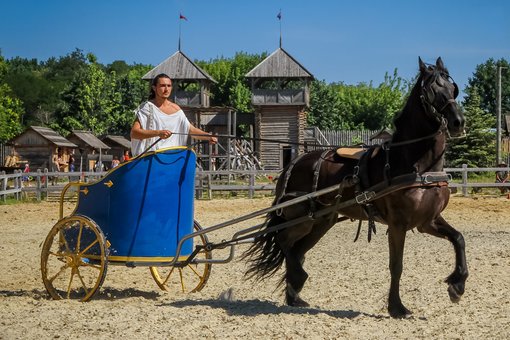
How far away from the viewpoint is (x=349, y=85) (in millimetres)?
103750

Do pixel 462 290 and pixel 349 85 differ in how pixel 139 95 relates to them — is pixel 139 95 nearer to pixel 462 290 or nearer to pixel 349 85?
pixel 349 85

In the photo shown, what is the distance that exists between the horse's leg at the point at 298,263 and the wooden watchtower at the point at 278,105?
45.2 meters

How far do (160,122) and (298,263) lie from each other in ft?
6.90

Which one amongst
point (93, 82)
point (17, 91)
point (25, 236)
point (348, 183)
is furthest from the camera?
point (17, 91)

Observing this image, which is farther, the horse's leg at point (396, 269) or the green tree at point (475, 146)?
the green tree at point (475, 146)

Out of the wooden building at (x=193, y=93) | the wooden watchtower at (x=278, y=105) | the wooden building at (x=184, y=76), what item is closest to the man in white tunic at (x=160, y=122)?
the wooden watchtower at (x=278, y=105)

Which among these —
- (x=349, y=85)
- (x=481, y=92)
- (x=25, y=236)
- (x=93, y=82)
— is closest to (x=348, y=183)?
(x=25, y=236)

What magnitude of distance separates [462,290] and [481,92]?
79799 mm

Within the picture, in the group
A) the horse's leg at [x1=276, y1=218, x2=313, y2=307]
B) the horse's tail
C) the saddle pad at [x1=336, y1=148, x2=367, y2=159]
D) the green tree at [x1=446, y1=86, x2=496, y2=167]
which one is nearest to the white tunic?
the horse's tail

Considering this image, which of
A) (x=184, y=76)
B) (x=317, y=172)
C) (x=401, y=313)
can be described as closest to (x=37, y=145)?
(x=184, y=76)

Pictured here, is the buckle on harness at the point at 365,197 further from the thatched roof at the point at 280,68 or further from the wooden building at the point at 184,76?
the wooden building at the point at 184,76

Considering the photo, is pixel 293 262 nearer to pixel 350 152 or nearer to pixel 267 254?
pixel 267 254

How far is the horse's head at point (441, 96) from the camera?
6.15 metres

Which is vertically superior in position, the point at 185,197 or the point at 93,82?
the point at 93,82
